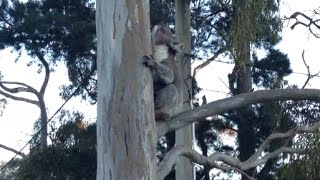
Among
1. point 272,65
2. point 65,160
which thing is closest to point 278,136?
point 65,160

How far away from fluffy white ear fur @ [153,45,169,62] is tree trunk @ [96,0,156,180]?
874 millimetres

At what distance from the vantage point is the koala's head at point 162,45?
21.0 feet

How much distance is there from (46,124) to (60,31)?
1800mm

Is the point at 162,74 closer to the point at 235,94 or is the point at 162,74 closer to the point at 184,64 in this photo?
the point at 184,64

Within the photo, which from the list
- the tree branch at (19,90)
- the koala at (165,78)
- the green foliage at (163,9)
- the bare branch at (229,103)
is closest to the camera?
the bare branch at (229,103)

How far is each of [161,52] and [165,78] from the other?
1.49 feet

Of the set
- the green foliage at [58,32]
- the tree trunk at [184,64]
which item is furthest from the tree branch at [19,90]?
the tree trunk at [184,64]

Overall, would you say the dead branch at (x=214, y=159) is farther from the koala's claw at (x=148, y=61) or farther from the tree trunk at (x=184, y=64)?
the tree trunk at (x=184, y=64)

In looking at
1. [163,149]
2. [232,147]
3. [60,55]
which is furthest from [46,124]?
[232,147]

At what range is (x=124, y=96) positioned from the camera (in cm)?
524

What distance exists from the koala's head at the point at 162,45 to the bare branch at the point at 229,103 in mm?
694

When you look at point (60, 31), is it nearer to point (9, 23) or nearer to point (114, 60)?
point (9, 23)

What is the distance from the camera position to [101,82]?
17.6 ft

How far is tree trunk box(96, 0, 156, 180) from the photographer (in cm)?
514
